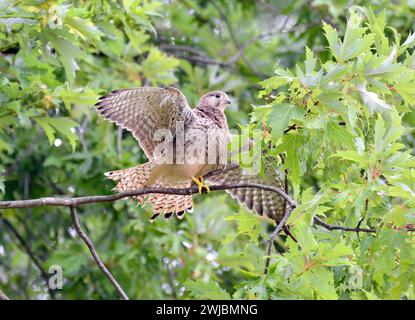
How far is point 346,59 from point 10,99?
7.47ft

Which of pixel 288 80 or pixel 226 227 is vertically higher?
pixel 288 80

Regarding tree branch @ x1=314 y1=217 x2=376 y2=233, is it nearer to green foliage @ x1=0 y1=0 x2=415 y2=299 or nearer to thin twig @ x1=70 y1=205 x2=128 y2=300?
green foliage @ x1=0 y1=0 x2=415 y2=299

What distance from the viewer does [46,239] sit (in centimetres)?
884

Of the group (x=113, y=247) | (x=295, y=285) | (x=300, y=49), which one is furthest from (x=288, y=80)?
(x=300, y=49)

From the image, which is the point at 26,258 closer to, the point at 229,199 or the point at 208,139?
the point at 229,199

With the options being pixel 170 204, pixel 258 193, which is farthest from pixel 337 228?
pixel 170 204

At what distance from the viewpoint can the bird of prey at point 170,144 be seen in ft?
18.2

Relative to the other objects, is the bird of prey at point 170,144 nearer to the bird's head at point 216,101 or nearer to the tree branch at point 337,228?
the bird's head at point 216,101

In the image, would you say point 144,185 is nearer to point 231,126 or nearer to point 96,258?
point 96,258

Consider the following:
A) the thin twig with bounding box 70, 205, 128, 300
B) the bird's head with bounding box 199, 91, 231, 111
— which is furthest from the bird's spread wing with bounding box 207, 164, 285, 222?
the thin twig with bounding box 70, 205, 128, 300

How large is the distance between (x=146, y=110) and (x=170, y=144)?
32 cm

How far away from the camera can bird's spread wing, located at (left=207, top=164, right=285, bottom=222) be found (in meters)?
5.69

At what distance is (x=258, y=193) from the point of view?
584 centimetres
